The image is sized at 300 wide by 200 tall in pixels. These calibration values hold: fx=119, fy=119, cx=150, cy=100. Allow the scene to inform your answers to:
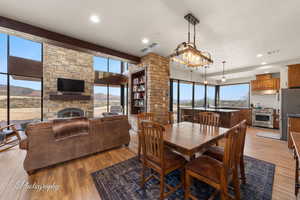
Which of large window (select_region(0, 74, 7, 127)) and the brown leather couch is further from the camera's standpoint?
large window (select_region(0, 74, 7, 127))

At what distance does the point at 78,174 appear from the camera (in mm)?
2100

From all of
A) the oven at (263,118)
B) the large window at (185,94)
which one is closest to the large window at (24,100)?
the large window at (185,94)

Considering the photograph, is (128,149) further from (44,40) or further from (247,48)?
A: (247,48)

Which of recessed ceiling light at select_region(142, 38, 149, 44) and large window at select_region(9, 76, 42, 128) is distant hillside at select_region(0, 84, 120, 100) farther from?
recessed ceiling light at select_region(142, 38, 149, 44)

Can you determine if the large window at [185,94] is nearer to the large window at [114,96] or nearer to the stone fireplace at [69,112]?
the large window at [114,96]

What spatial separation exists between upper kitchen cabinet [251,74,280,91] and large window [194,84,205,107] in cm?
247

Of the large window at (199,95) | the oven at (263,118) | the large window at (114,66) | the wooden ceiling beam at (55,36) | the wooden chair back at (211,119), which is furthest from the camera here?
the large window at (199,95)

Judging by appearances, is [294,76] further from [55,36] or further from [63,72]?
[63,72]

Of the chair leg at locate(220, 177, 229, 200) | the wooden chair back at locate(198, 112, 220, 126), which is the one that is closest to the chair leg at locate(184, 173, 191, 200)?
the chair leg at locate(220, 177, 229, 200)

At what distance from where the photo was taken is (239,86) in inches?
287

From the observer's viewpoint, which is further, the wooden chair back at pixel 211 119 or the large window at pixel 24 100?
the large window at pixel 24 100

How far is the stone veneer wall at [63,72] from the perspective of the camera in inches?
194

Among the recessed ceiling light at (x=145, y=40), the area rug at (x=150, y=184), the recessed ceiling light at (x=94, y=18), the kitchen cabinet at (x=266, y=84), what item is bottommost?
the area rug at (x=150, y=184)

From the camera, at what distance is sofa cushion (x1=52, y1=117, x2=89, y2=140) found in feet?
7.45
